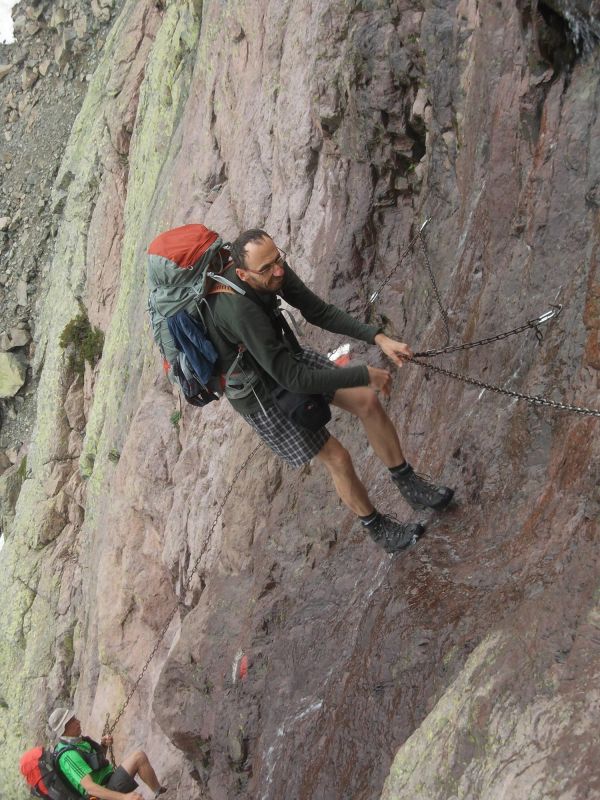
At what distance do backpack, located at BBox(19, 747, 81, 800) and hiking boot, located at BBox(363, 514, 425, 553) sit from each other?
510 cm

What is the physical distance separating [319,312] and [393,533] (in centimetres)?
226

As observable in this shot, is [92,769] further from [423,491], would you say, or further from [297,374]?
[297,374]

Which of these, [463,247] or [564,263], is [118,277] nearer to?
[463,247]

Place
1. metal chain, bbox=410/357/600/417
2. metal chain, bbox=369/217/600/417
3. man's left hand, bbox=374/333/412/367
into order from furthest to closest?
man's left hand, bbox=374/333/412/367 < metal chain, bbox=369/217/600/417 < metal chain, bbox=410/357/600/417

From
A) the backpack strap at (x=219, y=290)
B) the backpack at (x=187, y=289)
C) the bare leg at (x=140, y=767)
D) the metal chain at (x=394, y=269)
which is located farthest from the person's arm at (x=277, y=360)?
the bare leg at (x=140, y=767)

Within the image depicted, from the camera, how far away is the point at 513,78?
7.96 metres

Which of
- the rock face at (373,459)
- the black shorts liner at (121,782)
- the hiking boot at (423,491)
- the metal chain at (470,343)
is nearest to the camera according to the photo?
the rock face at (373,459)

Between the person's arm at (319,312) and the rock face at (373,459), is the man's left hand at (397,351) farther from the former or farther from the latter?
the rock face at (373,459)

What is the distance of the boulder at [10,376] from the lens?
3278 cm

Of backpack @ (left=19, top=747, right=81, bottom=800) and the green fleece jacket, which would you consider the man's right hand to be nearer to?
the green fleece jacket

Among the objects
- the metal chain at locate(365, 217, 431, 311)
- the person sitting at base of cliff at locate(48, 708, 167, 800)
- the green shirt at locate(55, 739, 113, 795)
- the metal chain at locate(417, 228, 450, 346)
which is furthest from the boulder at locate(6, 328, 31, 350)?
the metal chain at locate(417, 228, 450, 346)

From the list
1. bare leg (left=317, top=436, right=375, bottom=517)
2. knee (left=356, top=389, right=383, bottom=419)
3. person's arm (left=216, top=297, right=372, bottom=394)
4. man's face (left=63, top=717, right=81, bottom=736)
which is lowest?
man's face (left=63, top=717, right=81, bottom=736)

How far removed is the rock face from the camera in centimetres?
568

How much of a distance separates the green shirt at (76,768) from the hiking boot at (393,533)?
16.1 ft
